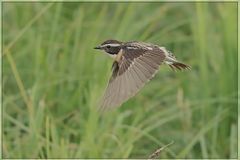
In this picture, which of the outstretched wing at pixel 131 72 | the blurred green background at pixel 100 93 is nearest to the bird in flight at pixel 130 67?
the outstretched wing at pixel 131 72

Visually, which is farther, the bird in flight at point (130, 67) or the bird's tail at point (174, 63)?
the bird's tail at point (174, 63)

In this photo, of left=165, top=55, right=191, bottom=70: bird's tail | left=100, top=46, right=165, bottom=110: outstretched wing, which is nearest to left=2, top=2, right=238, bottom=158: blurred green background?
left=165, top=55, right=191, bottom=70: bird's tail

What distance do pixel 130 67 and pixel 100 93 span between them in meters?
0.98

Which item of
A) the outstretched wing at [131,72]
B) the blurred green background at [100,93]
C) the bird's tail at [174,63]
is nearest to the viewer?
the outstretched wing at [131,72]

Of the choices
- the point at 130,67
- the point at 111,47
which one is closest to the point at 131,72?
the point at 130,67

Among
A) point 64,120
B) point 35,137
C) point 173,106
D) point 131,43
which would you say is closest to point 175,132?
point 173,106

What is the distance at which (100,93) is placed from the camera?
3656mm

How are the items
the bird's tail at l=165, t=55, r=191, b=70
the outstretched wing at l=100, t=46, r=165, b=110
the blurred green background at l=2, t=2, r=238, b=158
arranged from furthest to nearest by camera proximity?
the blurred green background at l=2, t=2, r=238, b=158 < the bird's tail at l=165, t=55, r=191, b=70 < the outstretched wing at l=100, t=46, r=165, b=110

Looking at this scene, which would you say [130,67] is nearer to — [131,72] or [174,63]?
[131,72]

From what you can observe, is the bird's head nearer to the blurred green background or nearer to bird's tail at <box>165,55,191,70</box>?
bird's tail at <box>165,55,191,70</box>

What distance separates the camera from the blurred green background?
343 centimetres

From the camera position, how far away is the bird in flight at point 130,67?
2506mm

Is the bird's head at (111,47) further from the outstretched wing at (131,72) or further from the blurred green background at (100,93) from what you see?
the blurred green background at (100,93)

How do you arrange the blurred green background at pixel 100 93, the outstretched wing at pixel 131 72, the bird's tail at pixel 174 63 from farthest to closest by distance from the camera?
the blurred green background at pixel 100 93 < the bird's tail at pixel 174 63 < the outstretched wing at pixel 131 72
